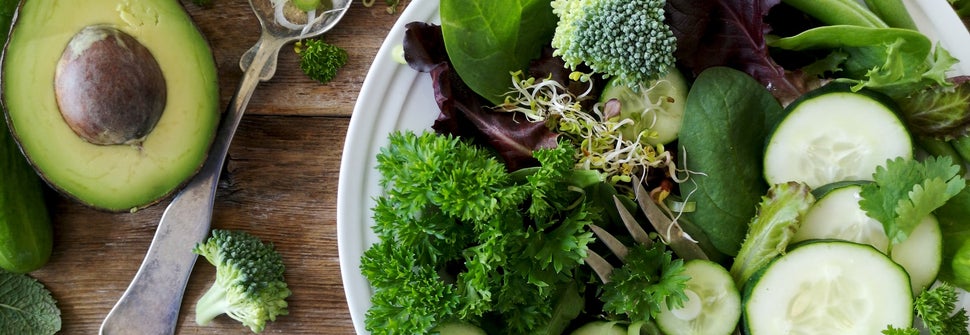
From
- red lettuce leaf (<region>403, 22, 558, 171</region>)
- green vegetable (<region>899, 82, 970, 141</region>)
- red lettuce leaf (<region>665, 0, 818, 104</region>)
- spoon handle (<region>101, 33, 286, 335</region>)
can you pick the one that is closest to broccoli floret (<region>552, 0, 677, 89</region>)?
red lettuce leaf (<region>665, 0, 818, 104</region>)

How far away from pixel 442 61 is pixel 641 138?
493 millimetres

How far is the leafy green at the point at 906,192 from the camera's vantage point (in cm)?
147

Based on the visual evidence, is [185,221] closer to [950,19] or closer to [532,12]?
[532,12]

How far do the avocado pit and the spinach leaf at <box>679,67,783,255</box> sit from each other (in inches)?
49.7

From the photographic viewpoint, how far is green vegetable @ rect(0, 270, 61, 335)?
2.00 meters

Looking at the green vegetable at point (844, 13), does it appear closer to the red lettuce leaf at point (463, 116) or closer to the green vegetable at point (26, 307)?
the red lettuce leaf at point (463, 116)

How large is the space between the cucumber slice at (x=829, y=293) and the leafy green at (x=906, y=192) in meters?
0.07

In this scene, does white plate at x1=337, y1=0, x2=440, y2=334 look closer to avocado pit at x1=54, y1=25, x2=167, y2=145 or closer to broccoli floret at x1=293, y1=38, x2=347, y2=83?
broccoli floret at x1=293, y1=38, x2=347, y2=83

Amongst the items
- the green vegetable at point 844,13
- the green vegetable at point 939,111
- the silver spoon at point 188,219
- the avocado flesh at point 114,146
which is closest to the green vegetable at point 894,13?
the green vegetable at point 844,13

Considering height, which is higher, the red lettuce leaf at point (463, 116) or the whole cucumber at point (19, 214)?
the red lettuce leaf at point (463, 116)

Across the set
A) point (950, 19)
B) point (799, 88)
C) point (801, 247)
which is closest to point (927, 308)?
point (801, 247)

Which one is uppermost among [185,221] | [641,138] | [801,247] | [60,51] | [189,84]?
[60,51]

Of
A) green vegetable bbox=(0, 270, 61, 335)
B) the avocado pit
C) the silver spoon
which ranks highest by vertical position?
the avocado pit

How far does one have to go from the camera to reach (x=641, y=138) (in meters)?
1.68
